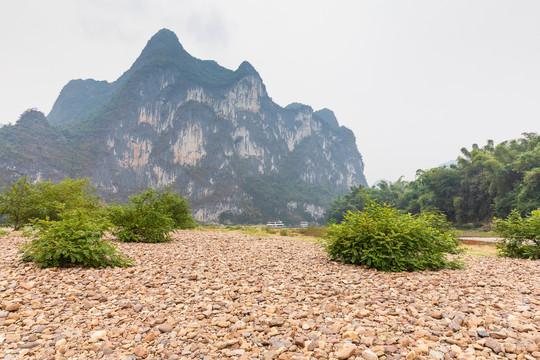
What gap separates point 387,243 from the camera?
578cm

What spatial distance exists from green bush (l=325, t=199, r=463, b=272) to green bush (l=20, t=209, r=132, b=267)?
5.00 metres

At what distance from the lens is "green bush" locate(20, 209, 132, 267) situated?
16.7 feet

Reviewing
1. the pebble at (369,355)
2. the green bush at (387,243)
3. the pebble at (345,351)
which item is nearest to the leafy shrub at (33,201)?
the green bush at (387,243)

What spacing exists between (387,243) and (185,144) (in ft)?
530

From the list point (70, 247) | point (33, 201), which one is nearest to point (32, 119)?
point (33, 201)

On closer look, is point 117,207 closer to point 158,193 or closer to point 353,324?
point 158,193

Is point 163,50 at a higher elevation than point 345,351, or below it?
higher

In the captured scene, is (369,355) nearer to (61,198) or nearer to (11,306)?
(11,306)

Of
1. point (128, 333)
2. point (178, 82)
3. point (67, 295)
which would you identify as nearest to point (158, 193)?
point (67, 295)

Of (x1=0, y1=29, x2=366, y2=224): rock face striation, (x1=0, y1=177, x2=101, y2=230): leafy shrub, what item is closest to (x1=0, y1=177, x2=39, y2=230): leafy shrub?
(x1=0, y1=177, x2=101, y2=230): leafy shrub

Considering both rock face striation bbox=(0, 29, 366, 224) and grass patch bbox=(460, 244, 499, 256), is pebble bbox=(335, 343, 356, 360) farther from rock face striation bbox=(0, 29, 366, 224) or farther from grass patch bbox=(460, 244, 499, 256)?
rock face striation bbox=(0, 29, 366, 224)

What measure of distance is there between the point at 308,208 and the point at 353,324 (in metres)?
163

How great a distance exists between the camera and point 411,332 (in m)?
2.88

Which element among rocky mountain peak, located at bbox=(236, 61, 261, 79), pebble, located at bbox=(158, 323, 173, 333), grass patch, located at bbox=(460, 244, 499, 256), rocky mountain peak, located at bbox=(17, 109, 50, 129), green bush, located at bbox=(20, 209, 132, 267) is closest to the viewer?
pebble, located at bbox=(158, 323, 173, 333)
